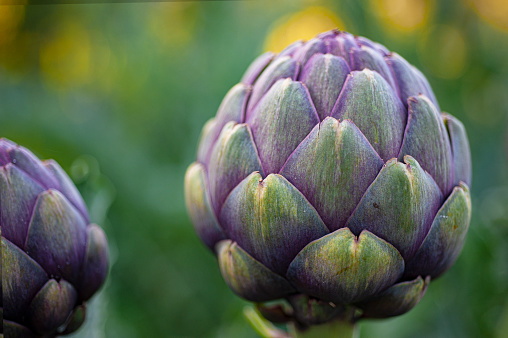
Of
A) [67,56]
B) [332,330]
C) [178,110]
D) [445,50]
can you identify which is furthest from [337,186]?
[445,50]

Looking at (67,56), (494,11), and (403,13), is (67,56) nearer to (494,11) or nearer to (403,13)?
(403,13)

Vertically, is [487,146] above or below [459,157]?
below

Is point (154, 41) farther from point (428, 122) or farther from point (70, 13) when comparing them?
point (428, 122)

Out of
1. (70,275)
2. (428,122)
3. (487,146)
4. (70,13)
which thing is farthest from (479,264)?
(70,13)

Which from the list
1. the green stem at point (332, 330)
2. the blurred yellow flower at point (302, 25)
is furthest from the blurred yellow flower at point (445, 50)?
the green stem at point (332, 330)

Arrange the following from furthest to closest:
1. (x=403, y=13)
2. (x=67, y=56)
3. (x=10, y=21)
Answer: (x=403, y=13), (x=67, y=56), (x=10, y=21)

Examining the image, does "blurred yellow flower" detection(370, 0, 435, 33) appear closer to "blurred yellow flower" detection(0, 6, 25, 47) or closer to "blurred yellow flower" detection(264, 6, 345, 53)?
"blurred yellow flower" detection(264, 6, 345, 53)

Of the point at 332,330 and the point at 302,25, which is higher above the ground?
the point at 302,25
